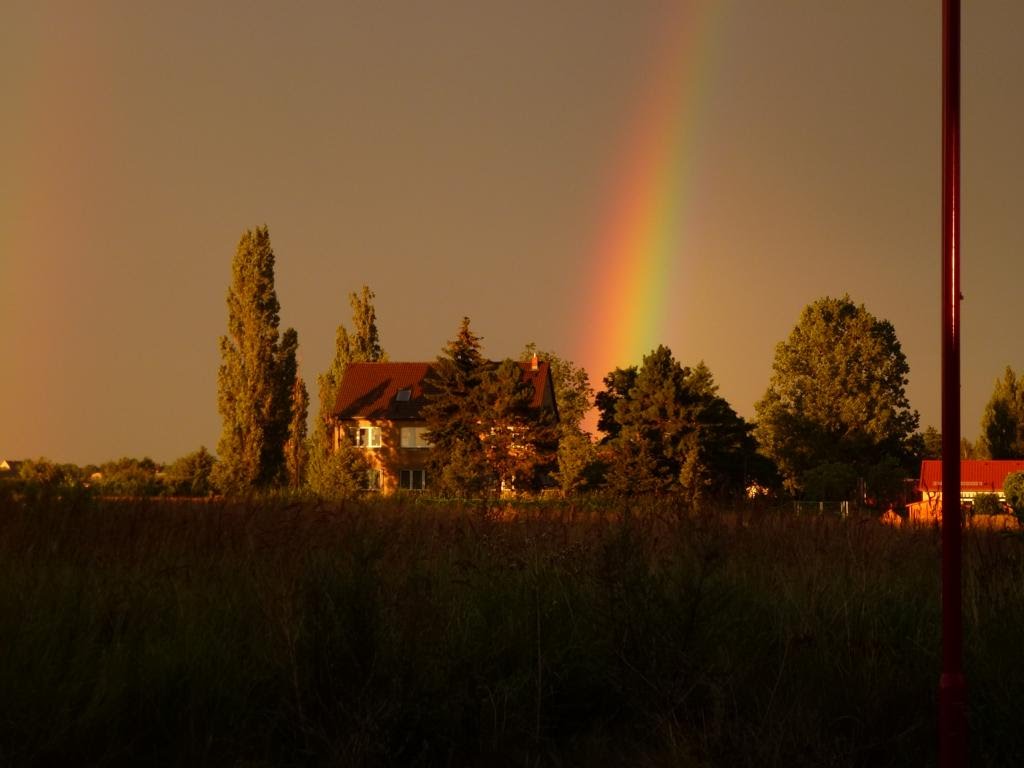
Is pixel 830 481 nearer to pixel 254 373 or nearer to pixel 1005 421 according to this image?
pixel 254 373

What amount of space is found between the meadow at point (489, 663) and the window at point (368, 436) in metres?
69.6

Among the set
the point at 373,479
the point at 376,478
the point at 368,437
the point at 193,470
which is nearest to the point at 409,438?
the point at 368,437

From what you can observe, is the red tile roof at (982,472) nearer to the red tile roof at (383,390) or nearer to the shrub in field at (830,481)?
the shrub in field at (830,481)

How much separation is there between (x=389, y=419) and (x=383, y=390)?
2.62 metres

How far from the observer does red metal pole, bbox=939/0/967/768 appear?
589 centimetres

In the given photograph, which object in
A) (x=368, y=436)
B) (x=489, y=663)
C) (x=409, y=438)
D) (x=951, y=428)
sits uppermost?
(x=368, y=436)

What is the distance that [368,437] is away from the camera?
263ft

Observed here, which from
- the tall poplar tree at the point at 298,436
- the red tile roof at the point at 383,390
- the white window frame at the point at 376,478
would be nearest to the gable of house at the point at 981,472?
the red tile roof at the point at 383,390

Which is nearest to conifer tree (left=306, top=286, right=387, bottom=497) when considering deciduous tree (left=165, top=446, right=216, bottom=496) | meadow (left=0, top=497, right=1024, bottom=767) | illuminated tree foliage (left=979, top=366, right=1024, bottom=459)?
deciduous tree (left=165, top=446, right=216, bottom=496)

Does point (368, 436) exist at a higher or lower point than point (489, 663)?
higher

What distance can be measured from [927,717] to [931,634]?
4.41 feet

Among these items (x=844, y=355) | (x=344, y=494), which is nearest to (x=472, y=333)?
(x=844, y=355)

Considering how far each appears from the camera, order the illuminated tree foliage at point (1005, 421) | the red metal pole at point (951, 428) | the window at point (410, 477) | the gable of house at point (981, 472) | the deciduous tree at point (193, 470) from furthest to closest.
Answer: the illuminated tree foliage at point (1005, 421) → the window at point (410, 477) → the gable of house at point (981, 472) → the deciduous tree at point (193, 470) → the red metal pole at point (951, 428)

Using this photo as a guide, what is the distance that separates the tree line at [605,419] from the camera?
189 feet
